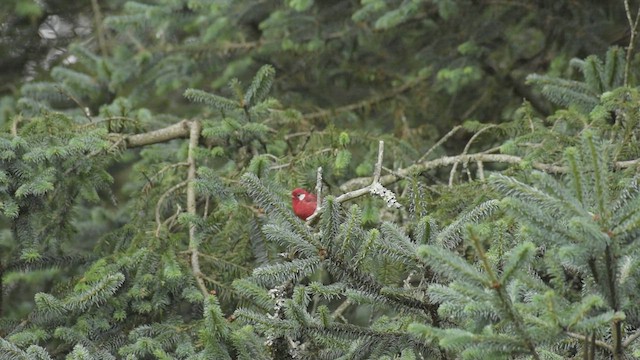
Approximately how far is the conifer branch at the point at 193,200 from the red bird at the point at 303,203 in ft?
1.47

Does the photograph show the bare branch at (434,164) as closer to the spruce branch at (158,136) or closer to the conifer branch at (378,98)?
the spruce branch at (158,136)

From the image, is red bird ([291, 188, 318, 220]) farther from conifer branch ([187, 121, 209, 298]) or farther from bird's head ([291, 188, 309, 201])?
conifer branch ([187, 121, 209, 298])

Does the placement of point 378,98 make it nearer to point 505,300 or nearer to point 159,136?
point 159,136

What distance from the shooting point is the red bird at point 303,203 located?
357 centimetres

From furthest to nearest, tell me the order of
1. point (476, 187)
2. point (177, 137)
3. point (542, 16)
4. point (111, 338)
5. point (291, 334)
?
point (542, 16) < point (177, 137) < point (476, 187) < point (111, 338) < point (291, 334)

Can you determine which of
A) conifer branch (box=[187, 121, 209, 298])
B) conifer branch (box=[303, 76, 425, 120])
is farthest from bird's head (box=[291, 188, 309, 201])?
conifer branch (box=[303, 76, 425, 120])

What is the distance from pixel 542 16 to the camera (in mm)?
5656

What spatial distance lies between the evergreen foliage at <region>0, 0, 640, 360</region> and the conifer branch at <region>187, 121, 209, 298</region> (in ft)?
0.05

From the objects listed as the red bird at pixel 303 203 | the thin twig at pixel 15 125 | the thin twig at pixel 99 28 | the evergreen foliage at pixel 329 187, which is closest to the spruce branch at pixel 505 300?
the evergreen foliage at pixel 329 187

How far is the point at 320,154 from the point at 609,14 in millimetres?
2386

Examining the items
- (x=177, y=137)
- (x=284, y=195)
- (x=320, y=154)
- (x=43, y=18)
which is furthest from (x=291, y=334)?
(x=43, y=18)

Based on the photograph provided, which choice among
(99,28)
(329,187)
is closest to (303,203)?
(329,187)

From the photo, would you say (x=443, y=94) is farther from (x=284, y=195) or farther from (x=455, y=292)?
(x=455, y=292)

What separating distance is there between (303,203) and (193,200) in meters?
0.67
